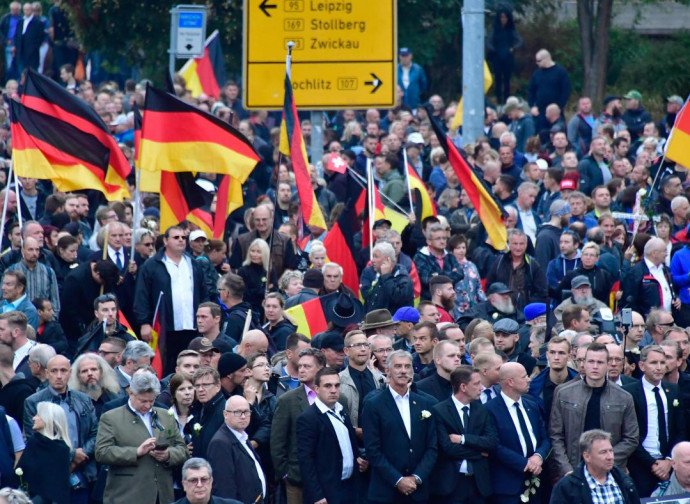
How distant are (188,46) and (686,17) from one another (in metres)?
18.9

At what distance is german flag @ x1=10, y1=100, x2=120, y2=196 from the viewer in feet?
53.6

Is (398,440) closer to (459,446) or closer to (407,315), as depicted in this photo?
(459,446)

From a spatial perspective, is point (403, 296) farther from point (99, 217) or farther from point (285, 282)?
point (99, 217)

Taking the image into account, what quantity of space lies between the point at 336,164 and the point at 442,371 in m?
8.17

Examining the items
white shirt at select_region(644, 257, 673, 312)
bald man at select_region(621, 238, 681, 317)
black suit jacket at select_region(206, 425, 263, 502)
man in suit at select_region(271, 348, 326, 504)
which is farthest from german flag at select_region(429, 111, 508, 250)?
black suit jacket at select_region(206, 425, 263, 502)

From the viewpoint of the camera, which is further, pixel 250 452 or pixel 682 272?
pixel 682 272

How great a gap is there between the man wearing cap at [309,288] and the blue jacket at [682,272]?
3.99m

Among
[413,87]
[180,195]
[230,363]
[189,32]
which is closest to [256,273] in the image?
[180,195]

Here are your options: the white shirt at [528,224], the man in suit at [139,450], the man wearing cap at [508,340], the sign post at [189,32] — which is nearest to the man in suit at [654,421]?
the man wearing cap at [508,340]

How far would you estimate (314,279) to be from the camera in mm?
15914

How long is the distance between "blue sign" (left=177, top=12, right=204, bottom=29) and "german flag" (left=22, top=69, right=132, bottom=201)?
651 cm

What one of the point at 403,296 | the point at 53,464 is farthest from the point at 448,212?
the point at 53,464

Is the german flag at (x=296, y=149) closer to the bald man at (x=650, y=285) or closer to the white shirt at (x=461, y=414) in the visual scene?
the bald man at (x=650, y=285)

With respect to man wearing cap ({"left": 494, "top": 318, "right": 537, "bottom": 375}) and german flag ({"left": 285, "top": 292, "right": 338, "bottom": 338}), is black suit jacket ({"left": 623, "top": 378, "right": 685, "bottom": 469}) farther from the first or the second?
german flag ({"left": 285, "top": 292, "right": 338, "bottom": 338})
